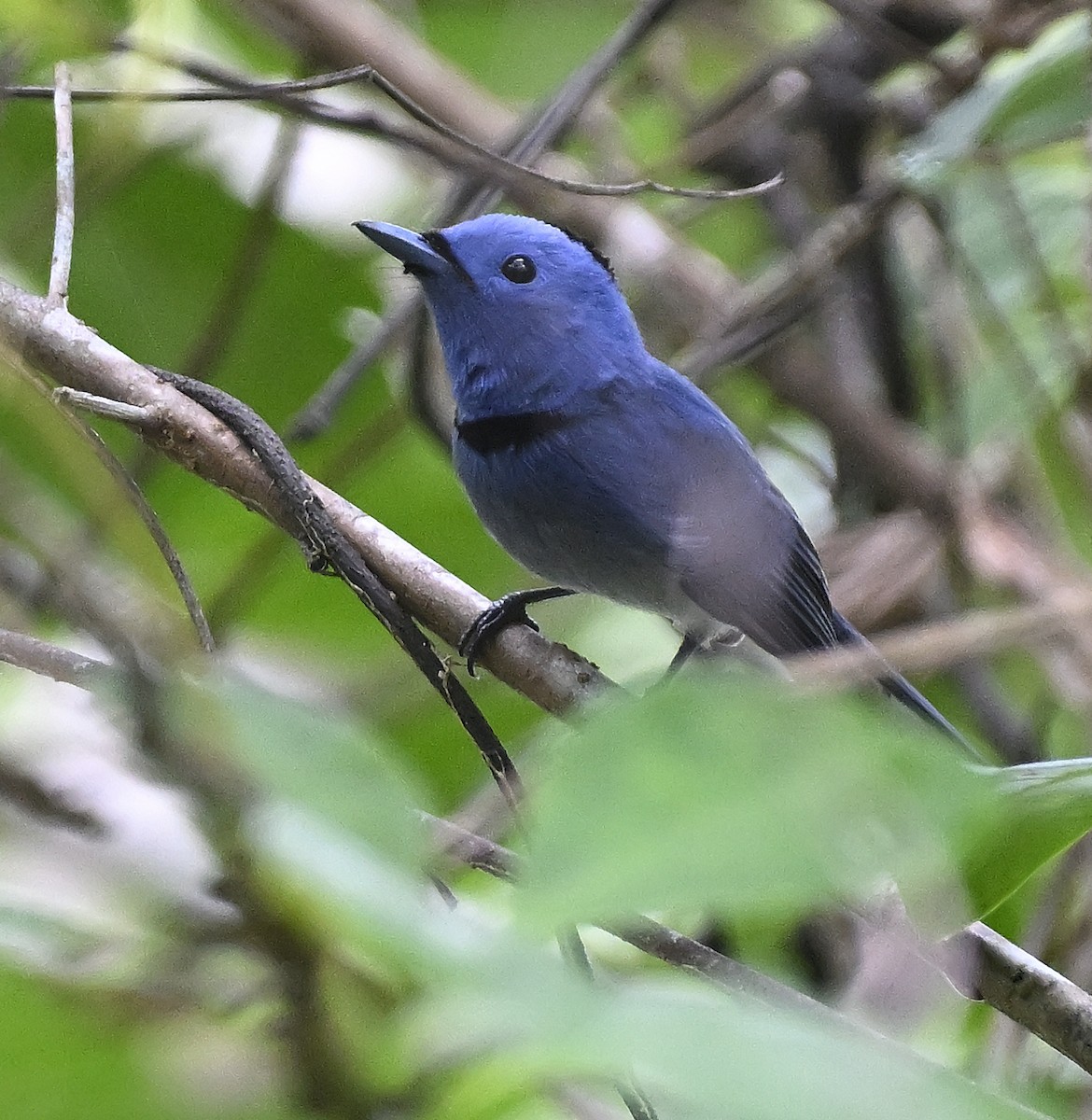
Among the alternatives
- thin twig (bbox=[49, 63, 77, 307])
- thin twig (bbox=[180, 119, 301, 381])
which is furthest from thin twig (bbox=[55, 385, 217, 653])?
thin twig (bbox=[180, 119, 301, 381])

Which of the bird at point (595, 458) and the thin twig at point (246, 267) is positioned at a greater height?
the thin twig at point (246, 267)

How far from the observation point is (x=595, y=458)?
6.59 feet

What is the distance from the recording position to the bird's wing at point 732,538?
2025 mm

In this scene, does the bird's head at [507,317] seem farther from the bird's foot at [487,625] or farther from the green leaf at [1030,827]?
the green leaf at [1030,827]

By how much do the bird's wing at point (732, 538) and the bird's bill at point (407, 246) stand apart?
A: 38 cm

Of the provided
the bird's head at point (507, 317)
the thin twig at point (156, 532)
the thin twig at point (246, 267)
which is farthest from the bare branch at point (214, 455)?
the thin twig at point (246, 267)

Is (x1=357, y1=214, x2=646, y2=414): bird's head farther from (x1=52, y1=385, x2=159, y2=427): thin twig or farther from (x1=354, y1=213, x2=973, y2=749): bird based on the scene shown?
(x1=52, y1=385, x2=159, y2=427): thin twig

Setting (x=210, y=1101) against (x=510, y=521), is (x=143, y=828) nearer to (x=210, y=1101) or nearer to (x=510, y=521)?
(x=210, y=1101)

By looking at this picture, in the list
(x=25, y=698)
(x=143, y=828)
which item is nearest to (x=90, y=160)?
(x=25, y=698)

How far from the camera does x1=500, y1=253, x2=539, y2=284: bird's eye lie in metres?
2.18

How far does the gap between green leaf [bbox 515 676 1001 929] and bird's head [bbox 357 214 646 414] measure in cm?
167

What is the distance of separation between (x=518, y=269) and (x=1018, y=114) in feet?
2.78

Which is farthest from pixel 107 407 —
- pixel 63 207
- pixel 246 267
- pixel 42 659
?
pixel 246 267

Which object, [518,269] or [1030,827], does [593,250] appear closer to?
[518,269]
